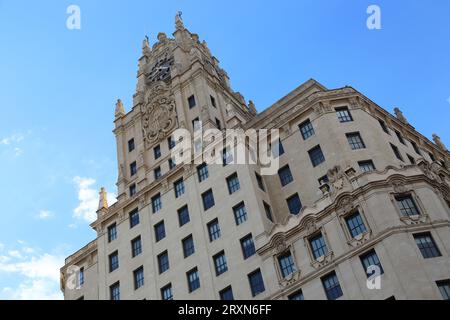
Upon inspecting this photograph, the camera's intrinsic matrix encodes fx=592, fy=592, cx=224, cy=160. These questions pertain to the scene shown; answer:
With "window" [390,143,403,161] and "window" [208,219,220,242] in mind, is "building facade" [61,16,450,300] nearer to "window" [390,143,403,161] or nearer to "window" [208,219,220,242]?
"window" [208,219,220,242]

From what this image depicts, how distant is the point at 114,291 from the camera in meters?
60.4

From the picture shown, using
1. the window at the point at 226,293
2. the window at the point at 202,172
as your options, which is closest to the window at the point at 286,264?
the window at the point at 226,293

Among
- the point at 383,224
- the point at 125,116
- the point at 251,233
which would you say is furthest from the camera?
the point at 125,116

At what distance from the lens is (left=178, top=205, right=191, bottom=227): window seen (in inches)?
2286

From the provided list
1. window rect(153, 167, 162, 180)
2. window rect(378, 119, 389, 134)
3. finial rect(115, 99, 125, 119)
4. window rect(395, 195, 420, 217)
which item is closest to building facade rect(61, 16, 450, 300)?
window rect(395, 195, 420, 217)

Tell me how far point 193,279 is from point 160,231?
8115 millimetres

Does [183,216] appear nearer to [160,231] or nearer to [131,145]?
[160,231]

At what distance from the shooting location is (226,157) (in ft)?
192

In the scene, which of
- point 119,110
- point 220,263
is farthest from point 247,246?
point 119,110

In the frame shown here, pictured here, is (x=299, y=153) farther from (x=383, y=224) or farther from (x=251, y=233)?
(x=383, y=224)

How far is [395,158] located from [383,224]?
36.9 ft

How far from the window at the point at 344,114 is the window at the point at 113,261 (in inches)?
1070

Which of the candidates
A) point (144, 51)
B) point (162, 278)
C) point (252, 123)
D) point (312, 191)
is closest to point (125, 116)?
point (144, 51)

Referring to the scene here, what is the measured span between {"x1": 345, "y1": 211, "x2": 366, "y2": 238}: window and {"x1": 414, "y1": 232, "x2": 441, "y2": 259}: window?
4.09 m
